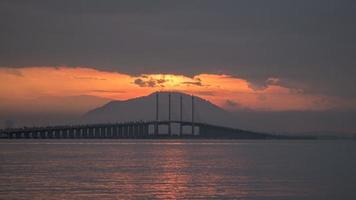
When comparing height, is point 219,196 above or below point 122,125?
below

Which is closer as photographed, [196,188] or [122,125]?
[196,188]

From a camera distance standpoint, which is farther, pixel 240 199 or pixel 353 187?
pixel 353 187

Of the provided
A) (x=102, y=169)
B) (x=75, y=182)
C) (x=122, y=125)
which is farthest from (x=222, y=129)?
(x=75, y=182)

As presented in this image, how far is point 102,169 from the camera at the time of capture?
4662 centimetres

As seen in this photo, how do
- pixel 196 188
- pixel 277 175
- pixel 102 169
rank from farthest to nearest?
1. pixel 102 169
2. pixel 277 175
3. pixel 196 188

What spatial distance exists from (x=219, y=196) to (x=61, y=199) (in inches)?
262

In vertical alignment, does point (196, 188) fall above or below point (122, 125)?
below

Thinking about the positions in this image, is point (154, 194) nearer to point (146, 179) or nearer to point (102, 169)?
point (146, 179)

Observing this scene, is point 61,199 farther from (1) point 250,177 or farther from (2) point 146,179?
(1) point 250,177

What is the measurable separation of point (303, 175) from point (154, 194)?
47.9 ft

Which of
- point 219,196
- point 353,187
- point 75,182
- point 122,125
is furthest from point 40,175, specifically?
point 122,125

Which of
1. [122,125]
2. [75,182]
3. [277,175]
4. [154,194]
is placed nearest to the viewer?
[154,194]

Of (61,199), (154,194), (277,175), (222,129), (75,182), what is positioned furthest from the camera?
(222,129)

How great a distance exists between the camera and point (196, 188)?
33719mm
